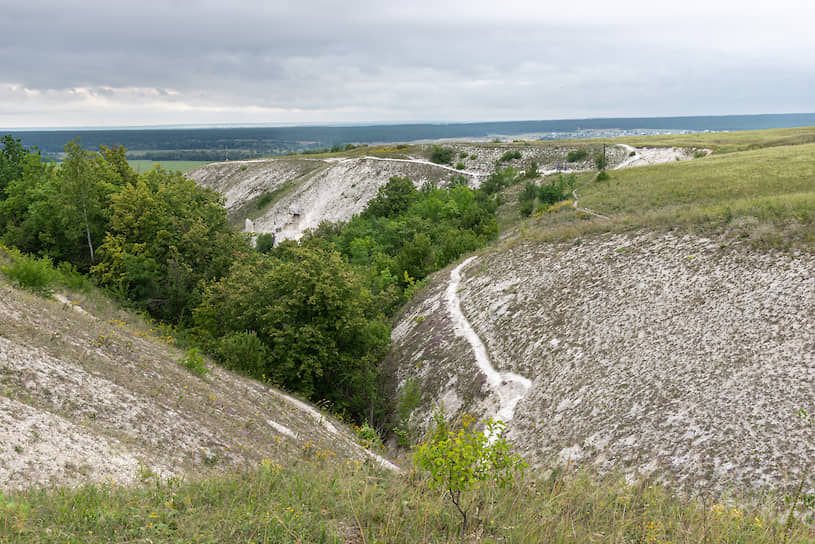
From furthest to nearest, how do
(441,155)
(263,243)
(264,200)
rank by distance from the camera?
(264,200) < (441,155) < (263,243)

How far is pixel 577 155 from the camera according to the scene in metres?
75.2

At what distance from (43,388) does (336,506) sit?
819 centimetres

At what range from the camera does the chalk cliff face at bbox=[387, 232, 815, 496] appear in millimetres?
12641

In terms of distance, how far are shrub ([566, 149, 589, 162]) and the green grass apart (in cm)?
7286

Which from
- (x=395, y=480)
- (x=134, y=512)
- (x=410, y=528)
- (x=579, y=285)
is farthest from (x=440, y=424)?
(x=579, y=285)

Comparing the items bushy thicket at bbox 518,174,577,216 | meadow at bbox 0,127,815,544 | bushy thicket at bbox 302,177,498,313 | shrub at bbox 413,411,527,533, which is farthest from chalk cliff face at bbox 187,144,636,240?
shrub at bbox 413,411,527,533

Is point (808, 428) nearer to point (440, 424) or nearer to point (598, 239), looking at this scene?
point (440, 424)

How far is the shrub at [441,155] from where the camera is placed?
88.6 metres

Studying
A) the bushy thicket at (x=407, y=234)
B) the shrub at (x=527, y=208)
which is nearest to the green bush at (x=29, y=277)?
the bushy thicket at (x=407, y=234)

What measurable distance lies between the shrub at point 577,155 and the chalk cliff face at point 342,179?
96cm

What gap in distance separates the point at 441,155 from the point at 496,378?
73.5 meters

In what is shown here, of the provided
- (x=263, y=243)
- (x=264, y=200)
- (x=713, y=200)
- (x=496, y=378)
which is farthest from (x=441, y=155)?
(x=496, y=378)

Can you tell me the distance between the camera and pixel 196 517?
21.0ft

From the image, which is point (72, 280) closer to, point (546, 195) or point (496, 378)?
point (496, 378)
